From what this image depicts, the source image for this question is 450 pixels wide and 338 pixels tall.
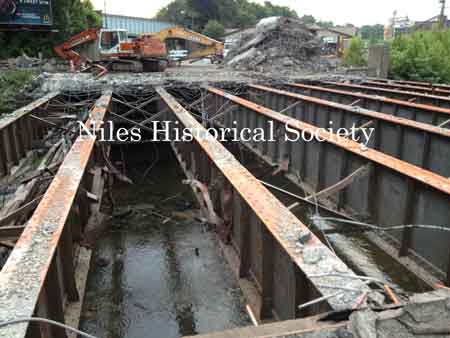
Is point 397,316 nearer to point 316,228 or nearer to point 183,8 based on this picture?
point 316,228

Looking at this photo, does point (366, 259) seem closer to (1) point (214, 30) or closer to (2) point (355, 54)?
(2) point (355, 54)

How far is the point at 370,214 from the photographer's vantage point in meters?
5.84

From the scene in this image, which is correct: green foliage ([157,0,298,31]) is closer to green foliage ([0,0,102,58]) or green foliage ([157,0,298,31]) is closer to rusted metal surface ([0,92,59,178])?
green foliage ([0,0,102,58])

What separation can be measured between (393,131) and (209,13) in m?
80.2

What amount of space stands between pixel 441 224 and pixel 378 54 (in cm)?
1839

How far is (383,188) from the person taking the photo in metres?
5.47

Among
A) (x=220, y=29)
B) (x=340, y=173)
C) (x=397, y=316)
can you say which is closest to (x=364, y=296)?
(x=397, y=316)

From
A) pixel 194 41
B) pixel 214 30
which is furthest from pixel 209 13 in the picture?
pixel 194 41

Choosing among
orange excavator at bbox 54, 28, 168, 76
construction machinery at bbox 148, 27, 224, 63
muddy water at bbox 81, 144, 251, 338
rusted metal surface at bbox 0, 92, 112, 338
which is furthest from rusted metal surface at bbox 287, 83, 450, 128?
construction machinery at bbox 148, 27, 224, 63

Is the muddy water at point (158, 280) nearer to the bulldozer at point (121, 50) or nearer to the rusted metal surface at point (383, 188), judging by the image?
the rusted metal surface at point (383, 188)

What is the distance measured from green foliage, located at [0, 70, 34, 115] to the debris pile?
508 inches

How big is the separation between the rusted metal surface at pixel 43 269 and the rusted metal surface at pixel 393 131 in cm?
556

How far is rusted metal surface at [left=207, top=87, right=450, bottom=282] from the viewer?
15.1 ft

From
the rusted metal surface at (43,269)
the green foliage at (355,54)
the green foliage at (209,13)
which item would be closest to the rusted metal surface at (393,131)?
the rusted metal surface at (43,269)
